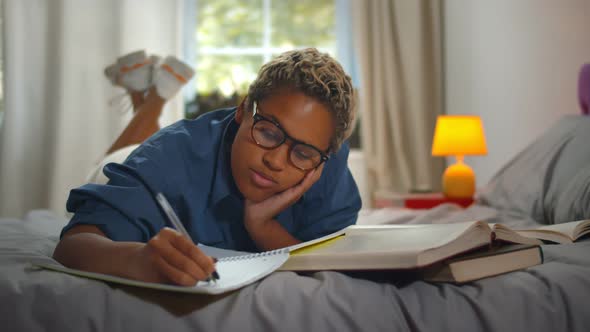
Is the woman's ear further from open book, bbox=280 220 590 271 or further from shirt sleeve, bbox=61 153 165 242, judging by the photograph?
open book, bbox=280 220 590 271

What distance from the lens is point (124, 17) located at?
385cm

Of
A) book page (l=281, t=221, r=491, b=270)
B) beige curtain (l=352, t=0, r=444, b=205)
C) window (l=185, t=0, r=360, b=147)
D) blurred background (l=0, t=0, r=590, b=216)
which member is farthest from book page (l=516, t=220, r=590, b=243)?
window (l=185, t=0, r=360, b=147)

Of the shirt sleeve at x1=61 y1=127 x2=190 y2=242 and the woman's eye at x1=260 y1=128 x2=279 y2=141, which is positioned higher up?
the woman's eye at x1=260 y1=128 x2=279 y2=141

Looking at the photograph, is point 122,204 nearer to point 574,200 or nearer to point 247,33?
point 574,200

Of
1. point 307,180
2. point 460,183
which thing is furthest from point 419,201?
point 307,180

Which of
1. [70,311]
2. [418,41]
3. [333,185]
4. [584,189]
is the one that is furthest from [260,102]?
[418,41]

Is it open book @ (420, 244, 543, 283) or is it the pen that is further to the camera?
open book @ (420, 244, 543, 283)

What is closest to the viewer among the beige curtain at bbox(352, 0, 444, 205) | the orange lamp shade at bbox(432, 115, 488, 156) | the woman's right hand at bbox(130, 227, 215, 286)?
the woman's right hand at bbox(130, 227, 215, 286)

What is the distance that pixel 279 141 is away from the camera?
0.97m

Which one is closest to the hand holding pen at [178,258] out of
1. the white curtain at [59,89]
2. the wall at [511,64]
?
the wall at [511,64]

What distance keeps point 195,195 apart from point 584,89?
1.60 m

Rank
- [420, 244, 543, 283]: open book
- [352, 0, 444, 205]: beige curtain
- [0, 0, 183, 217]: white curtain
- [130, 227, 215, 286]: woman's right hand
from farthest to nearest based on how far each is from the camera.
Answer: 1. [352, 0, 444, 205]: beige curtain
2. [0, 0, 183, 217]: white curtain
3. [420, 244, 543, 283]: open book
4. [130, 227, 215, 286]: woman's right hand

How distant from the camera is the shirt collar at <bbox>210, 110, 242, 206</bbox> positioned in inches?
42.7

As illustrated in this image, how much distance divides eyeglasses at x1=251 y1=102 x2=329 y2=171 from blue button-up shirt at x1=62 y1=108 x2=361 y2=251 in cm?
15
